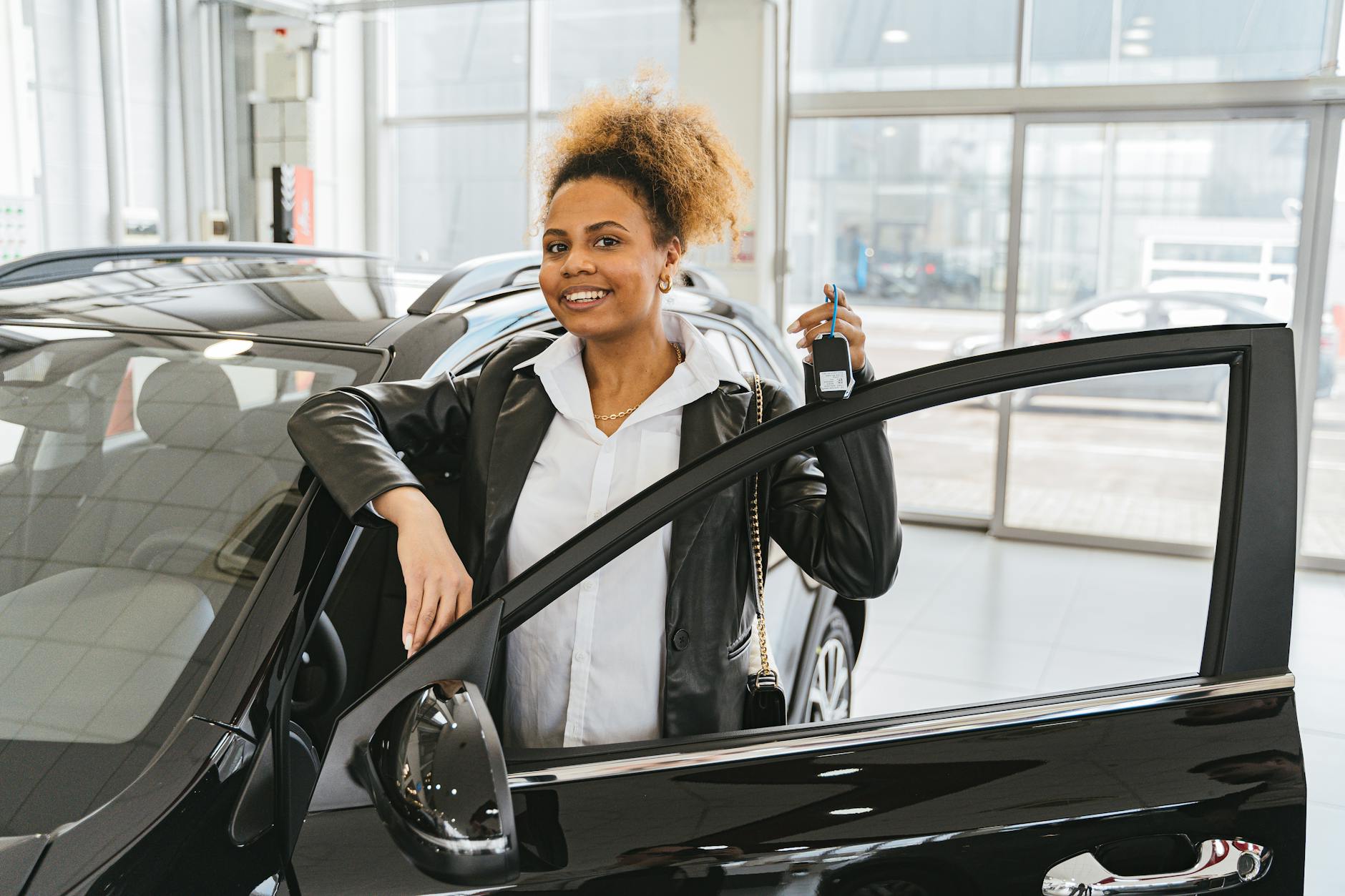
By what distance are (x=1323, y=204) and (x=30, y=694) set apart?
544cm

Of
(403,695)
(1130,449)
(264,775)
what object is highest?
(403,695)

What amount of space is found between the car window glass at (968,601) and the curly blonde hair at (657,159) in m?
0.37

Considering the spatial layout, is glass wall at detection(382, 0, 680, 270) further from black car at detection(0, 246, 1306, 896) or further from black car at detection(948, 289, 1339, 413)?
black car at detection(0, 246, 1306, 896)

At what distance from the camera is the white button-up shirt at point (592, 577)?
125cm

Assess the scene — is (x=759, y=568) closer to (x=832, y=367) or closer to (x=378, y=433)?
(x=832, y=367)

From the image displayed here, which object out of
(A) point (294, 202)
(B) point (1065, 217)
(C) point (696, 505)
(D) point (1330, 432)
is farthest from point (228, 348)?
(A) point (294, 202)

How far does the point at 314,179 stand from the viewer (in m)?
6.68

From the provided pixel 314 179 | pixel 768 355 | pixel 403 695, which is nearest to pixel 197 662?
pixel 403 695

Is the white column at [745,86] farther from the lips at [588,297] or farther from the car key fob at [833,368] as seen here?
the car key fob at [833,368]

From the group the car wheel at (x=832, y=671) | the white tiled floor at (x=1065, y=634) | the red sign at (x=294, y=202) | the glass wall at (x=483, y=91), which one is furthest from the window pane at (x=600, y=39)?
the car wheel at (x=832, y=671)

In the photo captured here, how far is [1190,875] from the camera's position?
0.92 m

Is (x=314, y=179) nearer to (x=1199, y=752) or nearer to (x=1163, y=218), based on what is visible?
(x=1163, y=218)

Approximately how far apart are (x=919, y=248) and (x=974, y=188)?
41 centimetres

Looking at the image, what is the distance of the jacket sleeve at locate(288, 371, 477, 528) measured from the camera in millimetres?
1187
